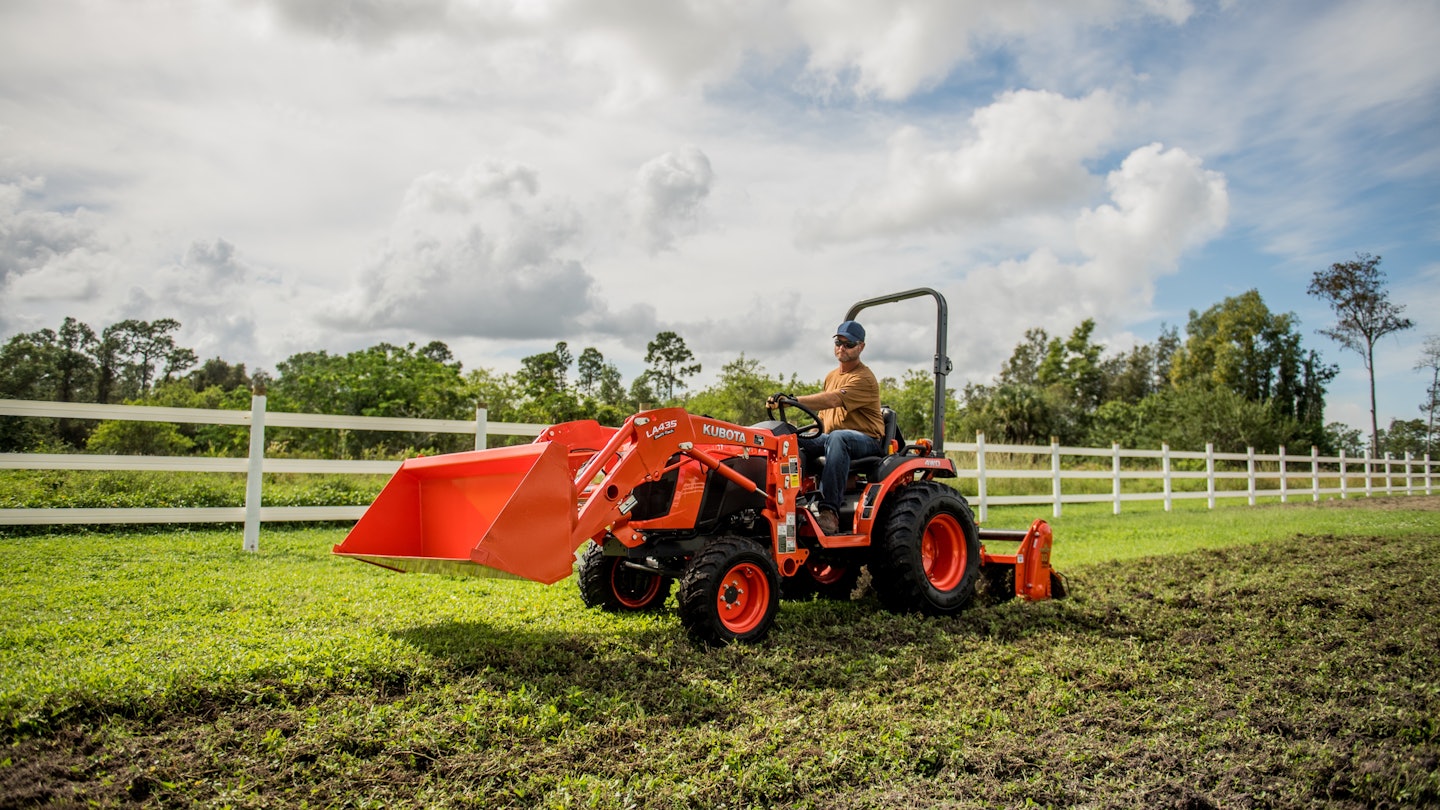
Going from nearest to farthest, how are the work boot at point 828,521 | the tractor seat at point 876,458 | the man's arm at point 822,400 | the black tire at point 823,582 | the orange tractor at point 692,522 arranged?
1. the orange tractor at point 692,522
2. the work boot at point 828,521
3. the man's arm at point 822,400
4. the tractor seat at point 876,458
5. the black tire at point 823,582

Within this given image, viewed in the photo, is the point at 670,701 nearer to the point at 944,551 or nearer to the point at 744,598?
the point at 744,598

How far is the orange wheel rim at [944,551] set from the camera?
647cm

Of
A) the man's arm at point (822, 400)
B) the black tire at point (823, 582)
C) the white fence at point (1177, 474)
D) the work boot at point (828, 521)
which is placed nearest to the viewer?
the work boot at point (828, 521)

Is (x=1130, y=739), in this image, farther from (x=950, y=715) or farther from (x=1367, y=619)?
(x=1367, y=619)

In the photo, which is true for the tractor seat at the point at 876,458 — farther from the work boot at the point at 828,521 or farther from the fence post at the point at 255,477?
the fence post at the point at 255,477

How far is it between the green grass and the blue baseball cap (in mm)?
2009

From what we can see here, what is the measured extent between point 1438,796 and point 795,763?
96.8 inches

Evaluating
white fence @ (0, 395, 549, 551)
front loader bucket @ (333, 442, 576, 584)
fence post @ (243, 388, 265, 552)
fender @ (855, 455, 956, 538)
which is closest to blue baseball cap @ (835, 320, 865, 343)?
fender @ (855, 455, 956, 538)

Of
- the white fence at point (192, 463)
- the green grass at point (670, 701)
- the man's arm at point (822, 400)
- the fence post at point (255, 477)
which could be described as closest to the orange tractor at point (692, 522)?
the man's arm at point (822, 400)

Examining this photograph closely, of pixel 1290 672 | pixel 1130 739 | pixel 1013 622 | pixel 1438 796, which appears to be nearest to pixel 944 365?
→ pixel 1013 622

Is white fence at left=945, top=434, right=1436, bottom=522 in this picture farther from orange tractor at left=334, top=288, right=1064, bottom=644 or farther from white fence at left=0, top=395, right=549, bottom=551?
white fence at left=0, top=395, right=549, bottom=551

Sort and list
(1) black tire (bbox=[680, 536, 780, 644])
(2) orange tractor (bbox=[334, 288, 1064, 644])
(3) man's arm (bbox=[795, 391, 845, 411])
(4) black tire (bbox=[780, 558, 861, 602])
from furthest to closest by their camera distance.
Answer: (4) black tire (bbox=[780, 558, 861, 602]) < (3) man's arm (bbox=[795, 391, 845, 411]) < (1) black tire (bbox=[680, 536, 780, 644]) < (2) orange tractor (bbox=[334, 288, 1064, 644])

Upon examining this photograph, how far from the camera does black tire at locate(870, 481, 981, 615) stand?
230 inches

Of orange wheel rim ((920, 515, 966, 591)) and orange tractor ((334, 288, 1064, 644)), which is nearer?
orange tractor ((334, 288, 1064, 644))
